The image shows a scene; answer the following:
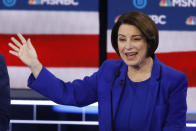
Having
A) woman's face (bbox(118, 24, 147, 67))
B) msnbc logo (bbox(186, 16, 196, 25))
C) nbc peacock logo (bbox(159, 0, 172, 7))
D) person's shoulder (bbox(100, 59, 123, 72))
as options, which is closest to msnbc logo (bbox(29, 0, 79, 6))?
nbc peacock logo (bbox(159, 0, 172, 7))

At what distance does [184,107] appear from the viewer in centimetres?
152

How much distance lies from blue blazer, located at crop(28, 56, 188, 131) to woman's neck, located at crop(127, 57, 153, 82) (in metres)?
0.02

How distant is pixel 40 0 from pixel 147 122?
1.77 meters

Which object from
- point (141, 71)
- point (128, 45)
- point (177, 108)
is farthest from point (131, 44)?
point (177, 108)

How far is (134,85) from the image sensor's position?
61.2 inches

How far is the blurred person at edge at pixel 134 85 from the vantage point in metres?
1.49

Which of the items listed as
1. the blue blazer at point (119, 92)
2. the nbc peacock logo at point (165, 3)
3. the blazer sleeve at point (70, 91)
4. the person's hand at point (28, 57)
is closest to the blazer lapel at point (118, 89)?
the blue blazer at point (119, 92)

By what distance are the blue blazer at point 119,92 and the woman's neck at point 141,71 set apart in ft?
0.07

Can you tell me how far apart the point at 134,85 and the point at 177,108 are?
177mm

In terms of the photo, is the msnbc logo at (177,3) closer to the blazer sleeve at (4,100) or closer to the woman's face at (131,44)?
the blazer sleeve at (4,100)

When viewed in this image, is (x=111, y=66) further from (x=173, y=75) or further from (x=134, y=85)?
(x=173, y=75)

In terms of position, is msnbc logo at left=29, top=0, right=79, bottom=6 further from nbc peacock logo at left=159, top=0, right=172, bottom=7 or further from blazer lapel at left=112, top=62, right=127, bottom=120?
blazer lapel at left=112, top=62, right=127, bottom=120

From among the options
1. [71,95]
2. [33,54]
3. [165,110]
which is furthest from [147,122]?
[33,54]

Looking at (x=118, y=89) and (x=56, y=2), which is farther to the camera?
(x=56, y=2)
